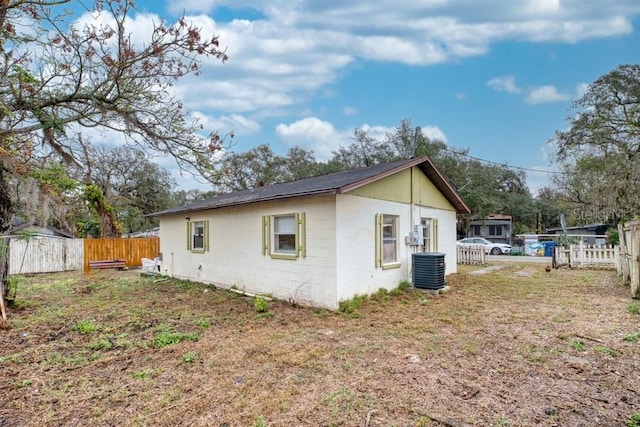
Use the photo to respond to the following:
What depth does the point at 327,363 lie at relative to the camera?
14.5 ft

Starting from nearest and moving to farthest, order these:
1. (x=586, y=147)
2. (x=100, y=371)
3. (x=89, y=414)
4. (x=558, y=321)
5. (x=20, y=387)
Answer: (x=89, y=414), (x=20, y=387), (x=100, y=371), (x=558, y=321), (x=586, y=147)

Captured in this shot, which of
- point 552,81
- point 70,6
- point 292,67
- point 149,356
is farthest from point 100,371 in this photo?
point 552,81

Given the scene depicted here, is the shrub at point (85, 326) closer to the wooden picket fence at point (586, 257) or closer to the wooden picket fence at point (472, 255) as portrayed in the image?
the wooden picket fence at point (472, 255)


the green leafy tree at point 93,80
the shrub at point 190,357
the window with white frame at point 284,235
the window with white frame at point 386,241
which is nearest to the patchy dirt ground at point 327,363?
the shrub at point 190,357

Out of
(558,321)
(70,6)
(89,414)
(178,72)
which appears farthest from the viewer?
→ (558,321)

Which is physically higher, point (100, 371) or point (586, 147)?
point (586, 147)

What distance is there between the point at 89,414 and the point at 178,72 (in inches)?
190

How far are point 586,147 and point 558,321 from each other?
60.3 ft

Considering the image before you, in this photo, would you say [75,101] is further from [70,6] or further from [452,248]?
[452,248]

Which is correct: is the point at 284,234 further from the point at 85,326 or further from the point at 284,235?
the point at 85,326

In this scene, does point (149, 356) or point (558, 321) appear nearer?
point (149, 356)

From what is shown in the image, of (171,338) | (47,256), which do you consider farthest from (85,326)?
(47,256)

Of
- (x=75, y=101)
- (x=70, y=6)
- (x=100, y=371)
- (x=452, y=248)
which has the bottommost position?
(x=100, y=371)

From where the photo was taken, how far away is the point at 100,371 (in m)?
4.35
